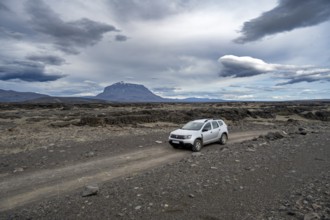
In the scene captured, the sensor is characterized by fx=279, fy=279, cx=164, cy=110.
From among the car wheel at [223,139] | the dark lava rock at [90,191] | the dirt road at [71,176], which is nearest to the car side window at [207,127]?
the car wheel at [223,139]

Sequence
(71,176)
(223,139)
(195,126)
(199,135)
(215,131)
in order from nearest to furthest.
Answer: (71,176) → (199,135) → (195,126) → (215,131) → (223,139)

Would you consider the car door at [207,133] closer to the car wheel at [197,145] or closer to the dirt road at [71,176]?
the car wheel at [197,145]

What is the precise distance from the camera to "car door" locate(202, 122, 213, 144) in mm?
17112

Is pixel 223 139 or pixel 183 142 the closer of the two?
pixel 183 142

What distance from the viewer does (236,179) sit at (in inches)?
353

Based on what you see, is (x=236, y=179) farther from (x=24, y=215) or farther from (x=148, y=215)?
(x=24, y=215)

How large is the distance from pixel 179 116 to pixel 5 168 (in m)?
28.8

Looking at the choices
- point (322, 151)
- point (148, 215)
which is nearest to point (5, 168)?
point (148, 215)

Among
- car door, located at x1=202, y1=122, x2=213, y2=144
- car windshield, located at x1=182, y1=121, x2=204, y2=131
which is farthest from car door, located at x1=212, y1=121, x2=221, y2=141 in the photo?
car windshield, located at x1=182, y1=121, x2=204, y2=131

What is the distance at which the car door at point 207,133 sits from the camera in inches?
674

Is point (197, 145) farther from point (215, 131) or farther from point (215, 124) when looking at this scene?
point (215, 124)

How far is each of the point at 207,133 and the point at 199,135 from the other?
2.79 ft

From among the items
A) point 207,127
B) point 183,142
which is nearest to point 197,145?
point 183,142

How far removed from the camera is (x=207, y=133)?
682 inches
